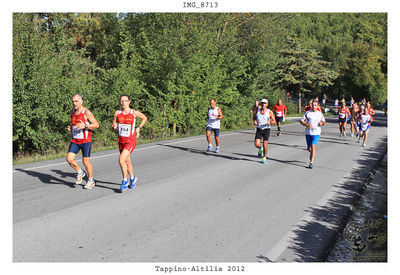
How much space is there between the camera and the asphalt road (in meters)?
4.90

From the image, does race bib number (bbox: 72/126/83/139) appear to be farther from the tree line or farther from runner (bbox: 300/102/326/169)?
runner (bbox: 300/102/326/169)

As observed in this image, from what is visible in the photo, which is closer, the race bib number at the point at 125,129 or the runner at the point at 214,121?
the race bib number at the point at 125,129

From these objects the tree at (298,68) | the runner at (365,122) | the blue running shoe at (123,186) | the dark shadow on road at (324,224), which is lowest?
the dark shadow on road at (324,224)

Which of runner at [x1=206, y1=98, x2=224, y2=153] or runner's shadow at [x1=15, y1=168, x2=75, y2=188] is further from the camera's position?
runner at [x1=206, y1=98, x2=224, y2=153]

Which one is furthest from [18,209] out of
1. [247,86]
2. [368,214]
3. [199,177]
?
[247,86]

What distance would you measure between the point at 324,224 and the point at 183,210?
2.38 m

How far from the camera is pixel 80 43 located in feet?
116

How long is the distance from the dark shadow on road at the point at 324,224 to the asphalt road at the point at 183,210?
0.02 meters

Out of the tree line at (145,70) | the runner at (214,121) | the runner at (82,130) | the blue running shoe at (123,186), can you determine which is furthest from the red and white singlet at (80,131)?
the runner at (214,121)

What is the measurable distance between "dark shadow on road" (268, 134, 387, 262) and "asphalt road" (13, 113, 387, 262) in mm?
18

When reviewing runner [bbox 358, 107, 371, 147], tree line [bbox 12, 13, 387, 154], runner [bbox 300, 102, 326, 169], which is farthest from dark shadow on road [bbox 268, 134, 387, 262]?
tree line [bbox 12, 13, 387, 154]

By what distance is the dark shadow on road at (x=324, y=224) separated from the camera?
503 centimetres

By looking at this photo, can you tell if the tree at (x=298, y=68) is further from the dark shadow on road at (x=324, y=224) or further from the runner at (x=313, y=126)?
the dark shadow on road at (x=324, y=224)

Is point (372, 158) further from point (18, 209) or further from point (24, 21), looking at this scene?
point (24, 21)
